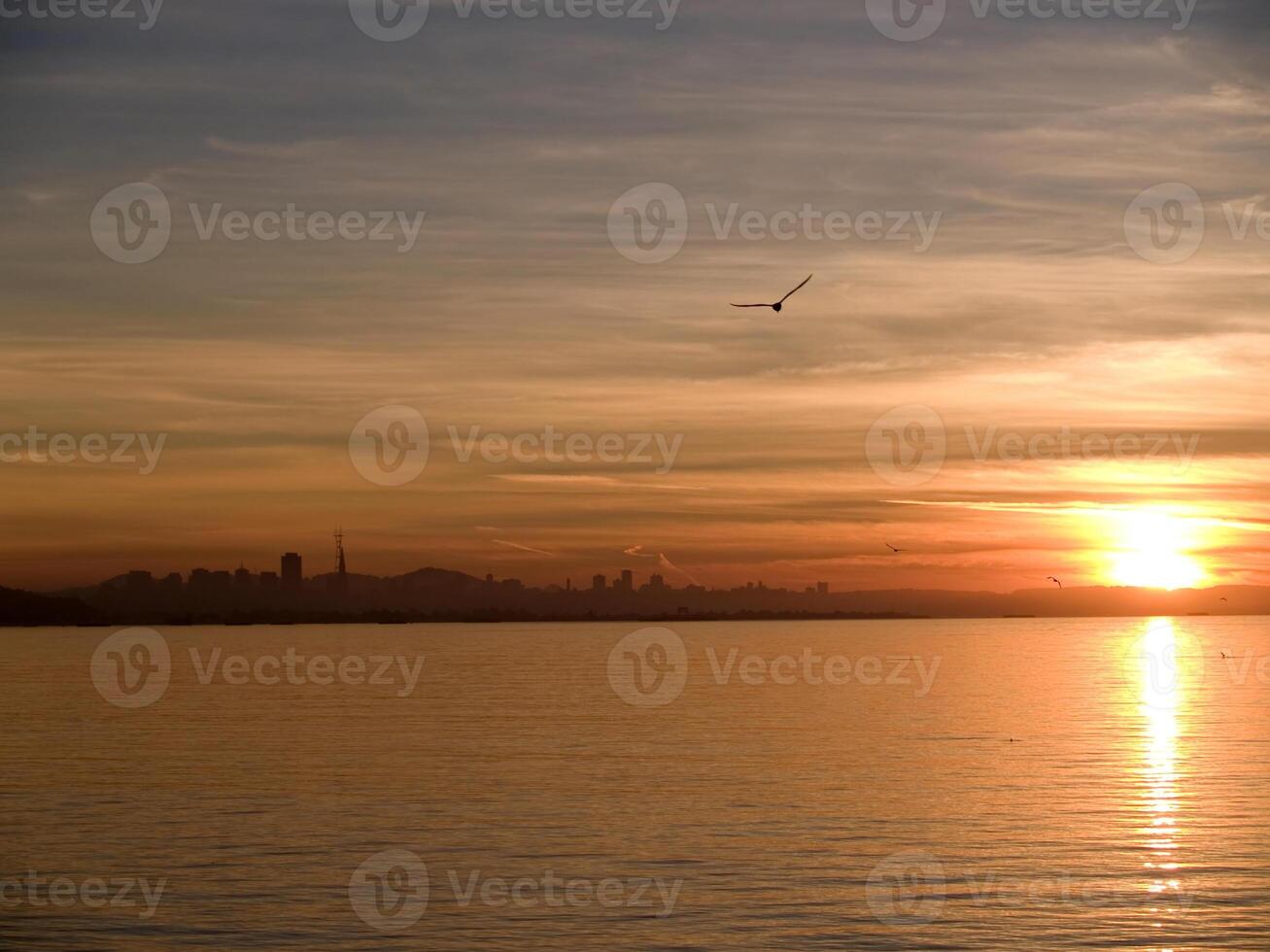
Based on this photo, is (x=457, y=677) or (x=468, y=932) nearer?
(x=468, y=932)

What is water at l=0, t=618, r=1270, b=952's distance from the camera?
1432 inches

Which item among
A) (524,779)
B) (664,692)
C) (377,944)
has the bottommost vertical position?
(377,944)

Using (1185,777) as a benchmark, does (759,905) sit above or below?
below

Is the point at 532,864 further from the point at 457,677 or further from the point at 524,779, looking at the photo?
the point at 457,677

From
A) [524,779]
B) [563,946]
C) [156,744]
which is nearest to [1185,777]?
[524,779]

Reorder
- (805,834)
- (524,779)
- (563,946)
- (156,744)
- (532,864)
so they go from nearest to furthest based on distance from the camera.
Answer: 1. (563,946)
2. (532,864)
3. (805,834)
4. (524,779)
5. (156,744)

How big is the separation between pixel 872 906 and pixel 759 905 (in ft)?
10.1

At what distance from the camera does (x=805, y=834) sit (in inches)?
1896

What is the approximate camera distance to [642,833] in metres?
48.8

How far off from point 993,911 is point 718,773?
96.3 feet

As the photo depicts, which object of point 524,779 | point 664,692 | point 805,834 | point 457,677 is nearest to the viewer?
point 805,834

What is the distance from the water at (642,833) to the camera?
1432 inches

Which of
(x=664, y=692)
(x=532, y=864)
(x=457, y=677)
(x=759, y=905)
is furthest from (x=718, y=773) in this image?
(x=457, y=677)

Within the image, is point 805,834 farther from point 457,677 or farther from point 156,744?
point 457,677
